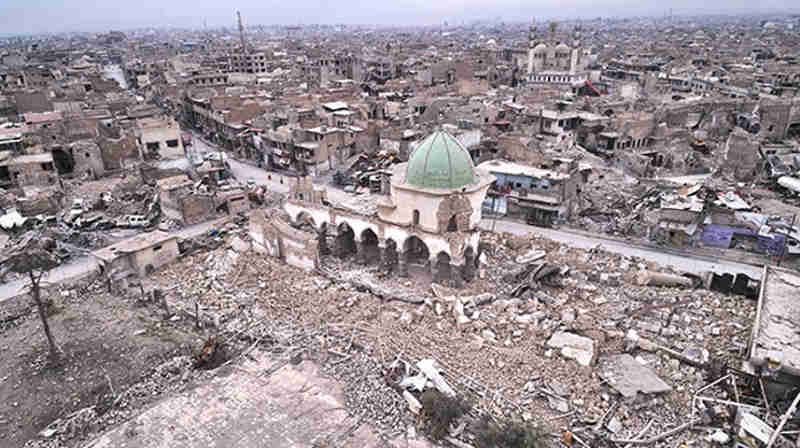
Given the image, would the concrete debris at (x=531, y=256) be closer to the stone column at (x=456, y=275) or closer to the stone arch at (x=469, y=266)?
the stone arch at (x=469, y=266)

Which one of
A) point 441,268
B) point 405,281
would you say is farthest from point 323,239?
point 441,268

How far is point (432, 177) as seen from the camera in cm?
2552

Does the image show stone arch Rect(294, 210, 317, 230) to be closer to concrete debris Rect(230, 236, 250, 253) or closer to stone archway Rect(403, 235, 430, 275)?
concrete debris Rect(230, 236, 250, 253)

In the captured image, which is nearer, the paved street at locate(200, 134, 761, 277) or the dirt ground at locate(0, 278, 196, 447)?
the dirt ground at locate(0, 278, 196, 447)

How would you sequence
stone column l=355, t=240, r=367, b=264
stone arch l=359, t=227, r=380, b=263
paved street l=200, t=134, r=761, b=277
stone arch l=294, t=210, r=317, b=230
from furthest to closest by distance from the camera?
1. stone arch l=294, t=210, r=317, b=230
2. stone arch l=359, t=227, r=380, b=263
3. stone column l=355, t=240, r=367, b=264
4. paved street l=200, t=134, r=761, b=277

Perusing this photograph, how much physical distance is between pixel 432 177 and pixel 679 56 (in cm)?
11416

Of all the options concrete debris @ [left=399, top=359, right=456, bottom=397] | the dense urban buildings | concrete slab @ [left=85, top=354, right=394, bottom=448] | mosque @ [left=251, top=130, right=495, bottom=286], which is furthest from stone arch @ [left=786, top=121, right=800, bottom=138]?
concrete slab @ [left=85, top=354, right=394, bottom=448]

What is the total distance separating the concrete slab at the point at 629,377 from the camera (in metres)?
17.5

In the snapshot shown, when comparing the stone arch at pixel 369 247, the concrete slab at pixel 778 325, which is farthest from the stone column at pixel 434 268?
the concrete slab at pixel 778 325

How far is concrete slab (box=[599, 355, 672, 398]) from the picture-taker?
57.4 feet

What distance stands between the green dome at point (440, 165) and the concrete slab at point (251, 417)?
445 inches

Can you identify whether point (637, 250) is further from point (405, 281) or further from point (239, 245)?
point (239, 245)

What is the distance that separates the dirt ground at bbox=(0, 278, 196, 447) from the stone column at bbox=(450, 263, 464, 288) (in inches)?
504

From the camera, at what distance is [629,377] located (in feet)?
59.2
